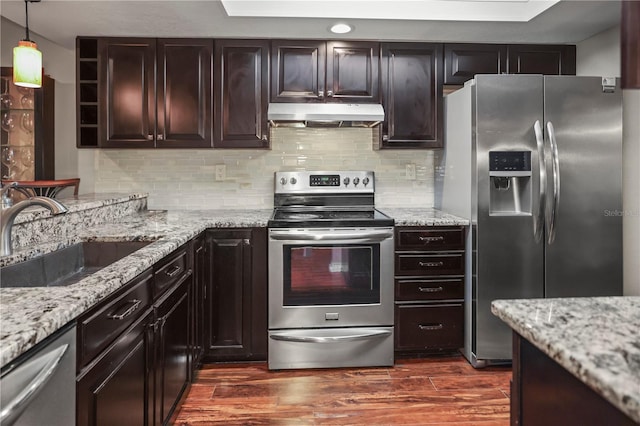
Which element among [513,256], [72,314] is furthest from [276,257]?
[72,314]

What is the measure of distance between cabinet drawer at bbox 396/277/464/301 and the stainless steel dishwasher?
2.09m

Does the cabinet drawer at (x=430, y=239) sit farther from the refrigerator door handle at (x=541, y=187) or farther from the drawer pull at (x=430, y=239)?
the refrigerator door handle at (x=541, y=187)

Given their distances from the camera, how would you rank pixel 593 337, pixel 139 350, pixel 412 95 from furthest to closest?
pixel 412 95 < pixel 139 350 < pixel 593 337

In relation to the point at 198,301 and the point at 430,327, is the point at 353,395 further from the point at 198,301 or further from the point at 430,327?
the point at 198,301

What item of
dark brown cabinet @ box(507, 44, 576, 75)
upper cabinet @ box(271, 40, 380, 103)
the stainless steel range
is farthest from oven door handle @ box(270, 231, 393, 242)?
dark brown cabinet @ box(507, 44, 576, 75)

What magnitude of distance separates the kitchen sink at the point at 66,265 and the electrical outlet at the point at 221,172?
1433 mm

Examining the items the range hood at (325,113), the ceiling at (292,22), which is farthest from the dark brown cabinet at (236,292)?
the ceiling at (292,22)

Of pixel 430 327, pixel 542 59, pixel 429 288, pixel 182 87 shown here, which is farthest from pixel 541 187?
pixel 182 87

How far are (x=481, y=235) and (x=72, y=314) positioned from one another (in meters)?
2.28

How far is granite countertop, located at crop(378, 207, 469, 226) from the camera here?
2863 mm

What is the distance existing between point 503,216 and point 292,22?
1.74 meters

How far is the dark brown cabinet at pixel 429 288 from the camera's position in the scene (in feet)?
9.46

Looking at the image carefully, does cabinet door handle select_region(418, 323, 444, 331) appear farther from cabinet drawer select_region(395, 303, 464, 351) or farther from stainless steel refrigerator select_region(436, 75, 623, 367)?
stainless steel refrigerator select_region(436, 75, 623, 367)

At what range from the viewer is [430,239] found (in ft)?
9.47
